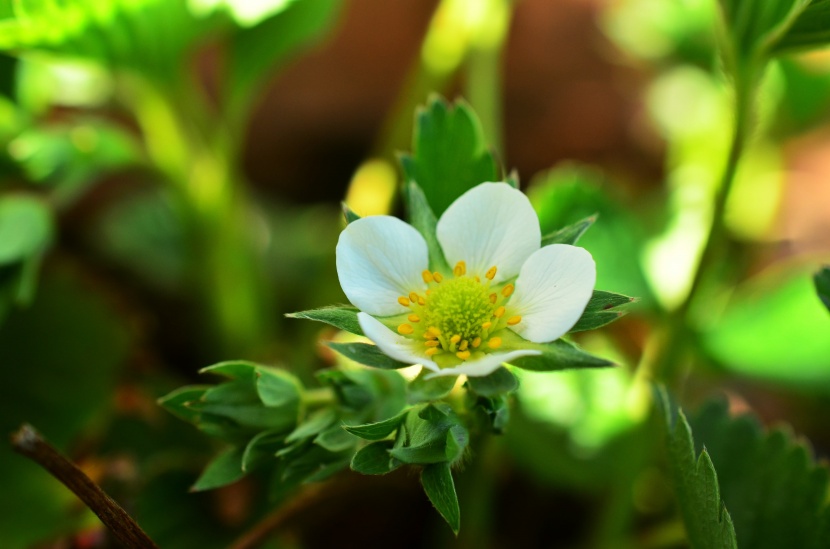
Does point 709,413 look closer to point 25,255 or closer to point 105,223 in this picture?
point 25,255

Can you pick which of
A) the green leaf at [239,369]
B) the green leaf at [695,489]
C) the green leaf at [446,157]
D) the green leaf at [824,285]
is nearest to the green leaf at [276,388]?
the green leaf at [239,369]

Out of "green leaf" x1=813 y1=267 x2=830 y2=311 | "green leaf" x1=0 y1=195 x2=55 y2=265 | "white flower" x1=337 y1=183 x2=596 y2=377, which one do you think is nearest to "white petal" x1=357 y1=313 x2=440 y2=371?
"white flower" x1=337 y1=183 x2=596 y2=377

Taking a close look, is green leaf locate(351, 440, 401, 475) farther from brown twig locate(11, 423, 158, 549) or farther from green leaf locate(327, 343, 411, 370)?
brown twig locate(11, 423, 158, 549)

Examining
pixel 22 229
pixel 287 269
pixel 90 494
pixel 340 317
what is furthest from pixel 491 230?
pixel 287 269

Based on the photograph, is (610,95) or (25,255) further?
(610,95)

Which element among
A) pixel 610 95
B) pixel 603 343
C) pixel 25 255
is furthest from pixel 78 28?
pixel 610 95

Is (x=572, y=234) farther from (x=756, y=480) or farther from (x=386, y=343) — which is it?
(x=756, y=480)

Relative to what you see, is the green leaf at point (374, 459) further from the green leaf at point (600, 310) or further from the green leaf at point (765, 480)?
the green leaf at point (765, 480)
